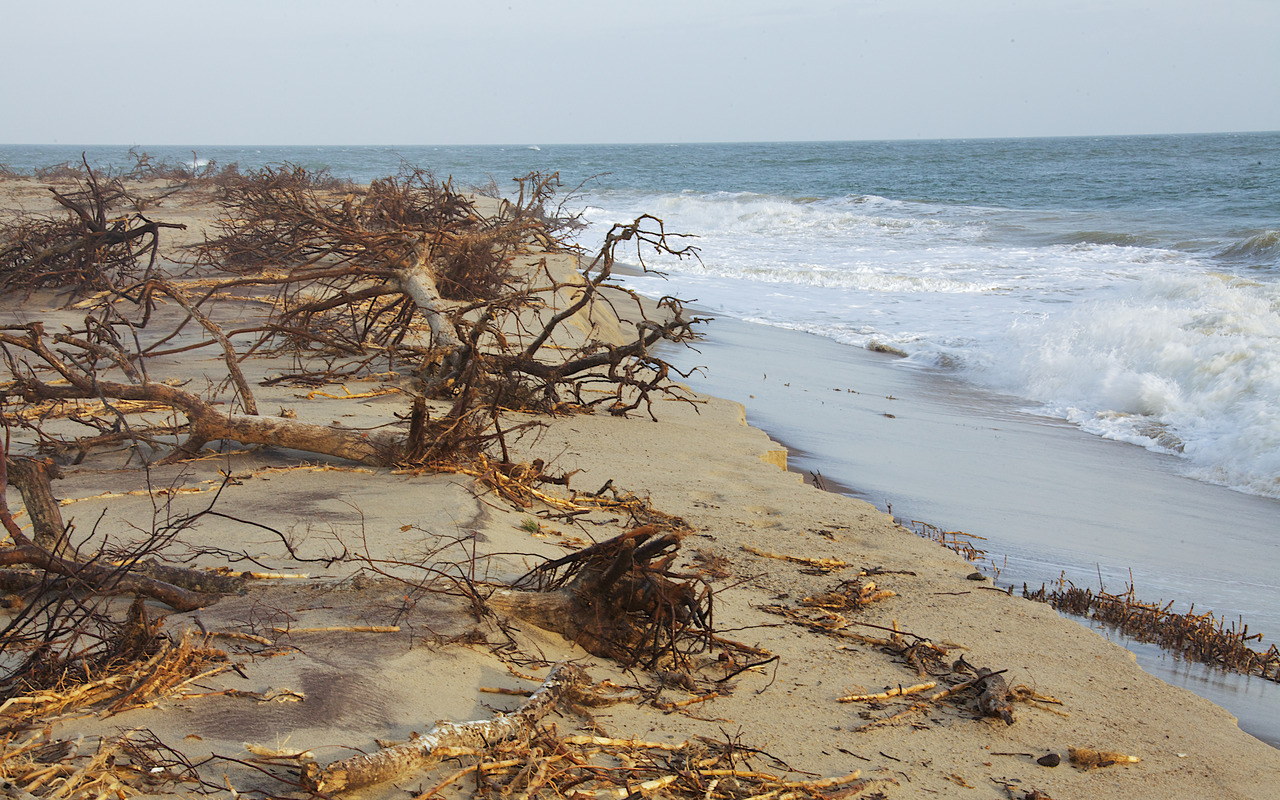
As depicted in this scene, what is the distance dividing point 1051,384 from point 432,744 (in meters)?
8.38

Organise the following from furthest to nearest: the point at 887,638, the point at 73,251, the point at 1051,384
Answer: the point at 1051,384 → the point at 73,251 → the point at 887,638

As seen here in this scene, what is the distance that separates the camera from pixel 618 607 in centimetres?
256

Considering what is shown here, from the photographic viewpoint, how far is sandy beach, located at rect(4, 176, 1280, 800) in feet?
6.51

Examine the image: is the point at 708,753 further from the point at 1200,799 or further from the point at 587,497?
the point at 587,497

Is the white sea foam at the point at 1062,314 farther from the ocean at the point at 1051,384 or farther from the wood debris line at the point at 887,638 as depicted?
the wood debris line at the point at 887,638

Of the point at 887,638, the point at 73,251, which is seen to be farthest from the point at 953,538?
the point at 73,251

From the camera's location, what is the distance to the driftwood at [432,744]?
1.67 metres

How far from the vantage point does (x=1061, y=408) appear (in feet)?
26.3

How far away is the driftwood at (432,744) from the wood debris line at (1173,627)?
8.32ft

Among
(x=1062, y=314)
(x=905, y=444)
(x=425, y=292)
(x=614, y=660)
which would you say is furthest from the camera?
(x=1062, y=314)

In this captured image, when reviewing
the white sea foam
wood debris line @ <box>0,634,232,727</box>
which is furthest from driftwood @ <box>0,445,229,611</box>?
the white sea foam

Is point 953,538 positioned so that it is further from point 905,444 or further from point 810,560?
point 905,444

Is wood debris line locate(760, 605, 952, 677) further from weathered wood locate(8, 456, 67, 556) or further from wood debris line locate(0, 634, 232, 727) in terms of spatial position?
weathered wood locate(8, 456, 67, 556)

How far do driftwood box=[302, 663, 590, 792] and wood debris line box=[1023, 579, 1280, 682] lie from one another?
2.54 metres
